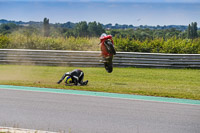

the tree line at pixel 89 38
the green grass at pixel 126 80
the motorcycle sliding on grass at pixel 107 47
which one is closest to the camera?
the green grass at pixel 126 80

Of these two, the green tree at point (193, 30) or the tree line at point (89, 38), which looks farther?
the green tree at point (193, 30)

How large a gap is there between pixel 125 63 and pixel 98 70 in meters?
2.32

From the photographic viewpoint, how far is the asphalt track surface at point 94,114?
7.57m

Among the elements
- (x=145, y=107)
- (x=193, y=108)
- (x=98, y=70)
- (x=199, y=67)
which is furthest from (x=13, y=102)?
(x=199, y=67)

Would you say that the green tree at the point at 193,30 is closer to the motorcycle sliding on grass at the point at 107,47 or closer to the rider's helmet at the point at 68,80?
the motorcycle sliding on grass at the point at 107,47

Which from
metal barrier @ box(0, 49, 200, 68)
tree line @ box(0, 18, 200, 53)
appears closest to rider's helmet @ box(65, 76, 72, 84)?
metal barrier @ box(0, 49, 200, 68)

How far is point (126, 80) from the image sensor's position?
15.7 meters

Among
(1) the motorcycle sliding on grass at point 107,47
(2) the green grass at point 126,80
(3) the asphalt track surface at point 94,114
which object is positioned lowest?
(3) the asphalt track surface at point 94,114

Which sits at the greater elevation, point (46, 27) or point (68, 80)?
point (46, 27)

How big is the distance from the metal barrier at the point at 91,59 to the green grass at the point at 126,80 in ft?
2.61

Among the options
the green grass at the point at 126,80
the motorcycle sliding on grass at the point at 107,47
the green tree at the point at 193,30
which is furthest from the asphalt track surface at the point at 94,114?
the green tree at the point at 193,30

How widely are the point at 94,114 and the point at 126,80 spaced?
7029 mm

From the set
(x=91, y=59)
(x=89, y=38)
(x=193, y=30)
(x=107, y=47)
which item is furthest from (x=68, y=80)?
(x=193, y=30)

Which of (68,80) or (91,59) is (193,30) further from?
(68,80)
